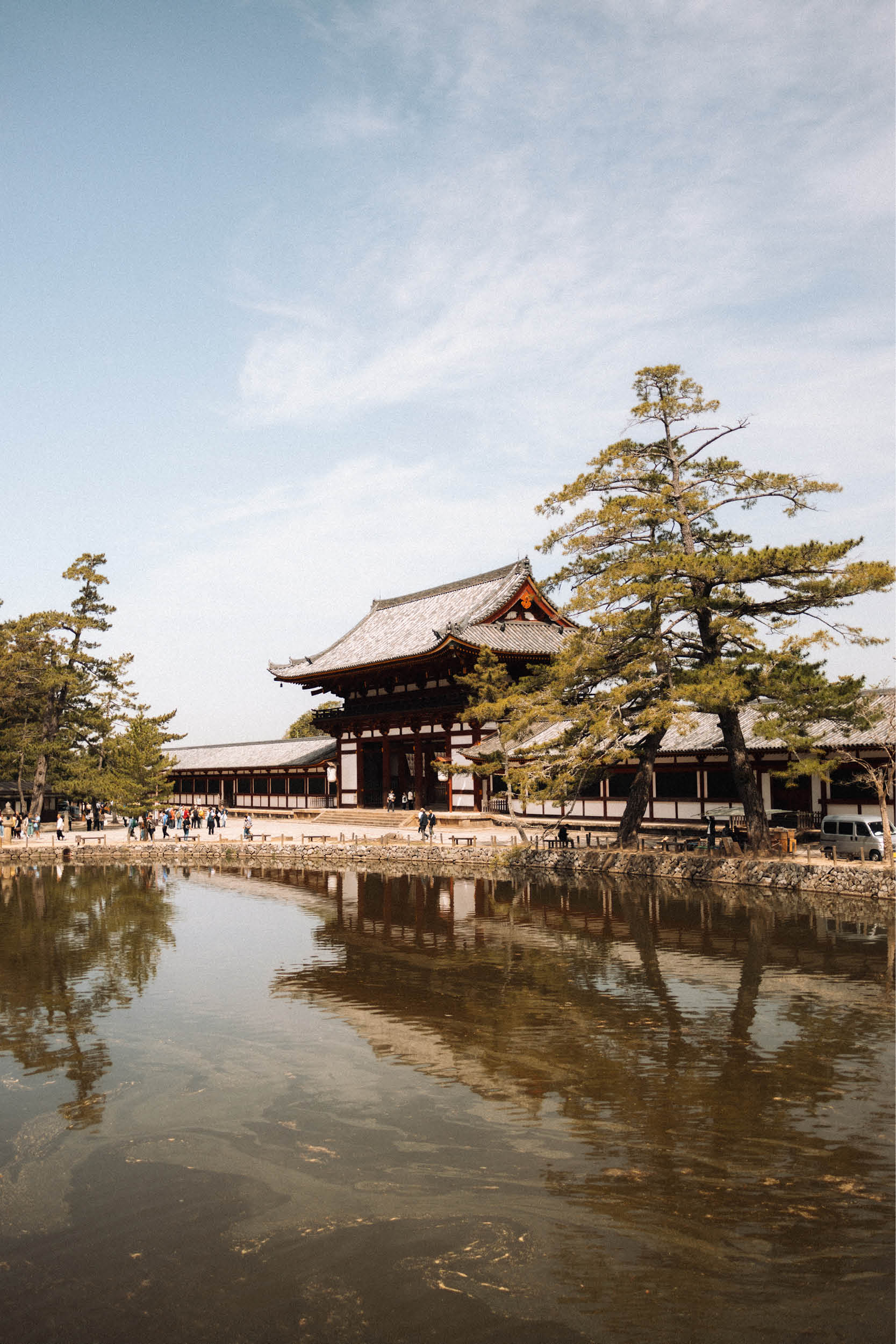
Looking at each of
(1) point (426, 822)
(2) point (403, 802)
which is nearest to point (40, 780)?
(2) point (403, 802)

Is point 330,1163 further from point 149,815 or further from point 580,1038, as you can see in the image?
point 149,815

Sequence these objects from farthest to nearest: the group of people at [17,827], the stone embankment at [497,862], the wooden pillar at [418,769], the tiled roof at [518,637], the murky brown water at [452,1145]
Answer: the wooden pillar at [418,769], the group of people at [17,827], the tiled roof at [518,637], the stone embankment at [497,862], the murky brown water at [452,1145]

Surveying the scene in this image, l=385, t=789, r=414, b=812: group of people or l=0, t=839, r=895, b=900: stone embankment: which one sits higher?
l=385, t=789, r=414, b=812: group of people

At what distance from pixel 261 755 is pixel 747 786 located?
37.0 m

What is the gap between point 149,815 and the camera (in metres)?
45.6

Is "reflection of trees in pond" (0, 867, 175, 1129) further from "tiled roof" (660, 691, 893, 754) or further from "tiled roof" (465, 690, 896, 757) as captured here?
"tiled roof" (660, 691, 893, 754)

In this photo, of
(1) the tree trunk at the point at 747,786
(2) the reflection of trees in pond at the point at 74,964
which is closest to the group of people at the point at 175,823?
(2) the reflection of trees in pond at the point at 74,964

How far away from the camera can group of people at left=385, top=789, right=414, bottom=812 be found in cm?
4519

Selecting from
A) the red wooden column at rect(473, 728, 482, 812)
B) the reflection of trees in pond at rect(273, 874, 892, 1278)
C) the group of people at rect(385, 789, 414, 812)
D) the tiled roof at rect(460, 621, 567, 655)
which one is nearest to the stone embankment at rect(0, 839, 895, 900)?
the reflection of trees in pond at rect(273, 874, 892, 1278)

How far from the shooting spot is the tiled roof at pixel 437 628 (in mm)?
42688

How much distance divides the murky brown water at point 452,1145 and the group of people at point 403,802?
86.3ft

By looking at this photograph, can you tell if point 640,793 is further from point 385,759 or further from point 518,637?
point 385,759

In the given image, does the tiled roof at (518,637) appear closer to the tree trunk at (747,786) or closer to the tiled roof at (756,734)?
the tiled roof at (756,734)

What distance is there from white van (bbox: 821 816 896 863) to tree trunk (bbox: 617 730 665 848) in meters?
5.71
